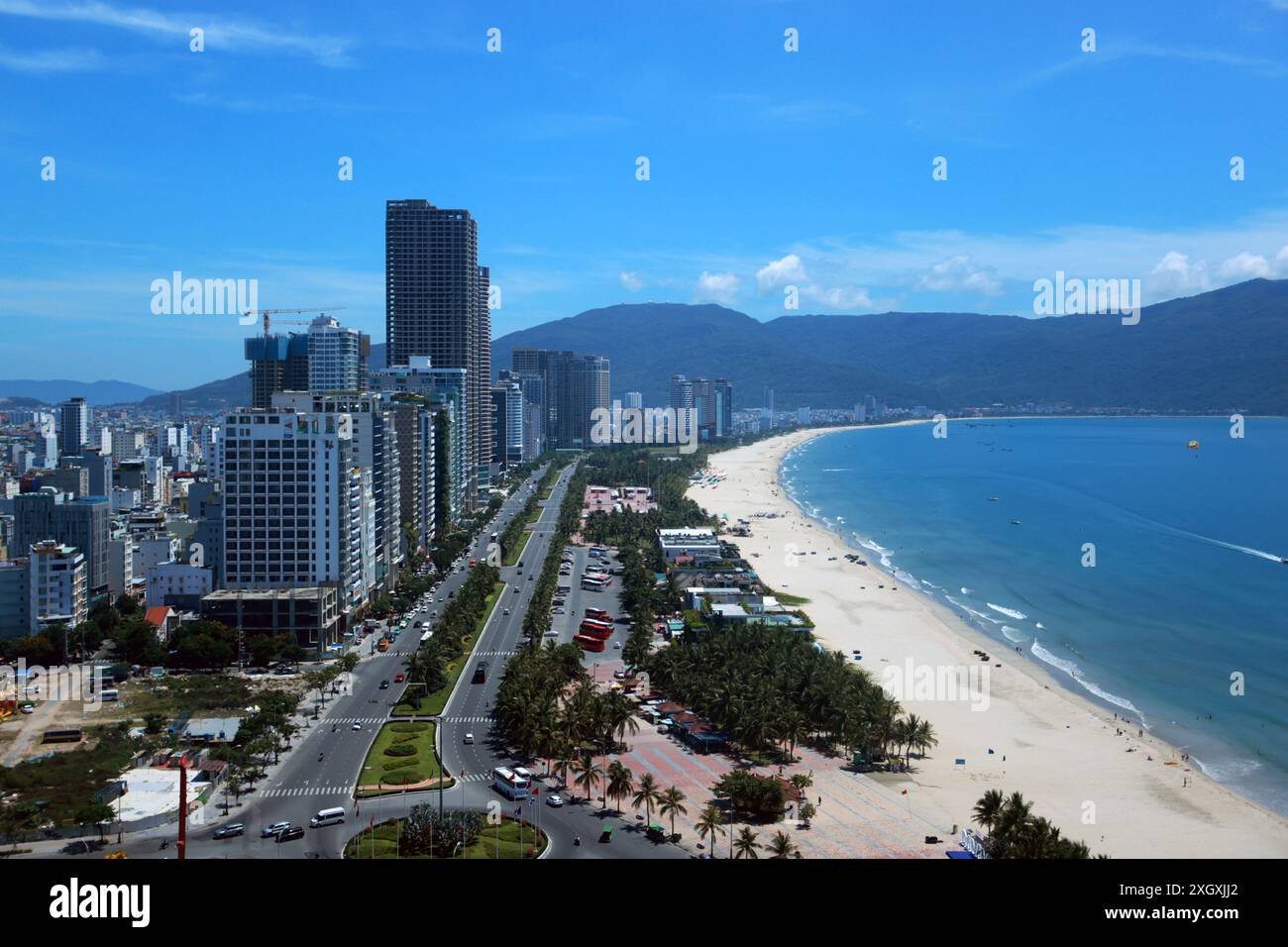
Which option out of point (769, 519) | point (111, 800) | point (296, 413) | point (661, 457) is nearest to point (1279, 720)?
point (111, 800)

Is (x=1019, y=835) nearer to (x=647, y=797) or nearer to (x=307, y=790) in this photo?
(x=647, y=797)

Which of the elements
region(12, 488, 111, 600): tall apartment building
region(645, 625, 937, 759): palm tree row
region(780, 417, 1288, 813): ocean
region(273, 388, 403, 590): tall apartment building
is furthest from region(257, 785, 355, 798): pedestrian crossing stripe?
region(12, 488, 111, 600): tall apartment building

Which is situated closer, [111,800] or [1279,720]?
[111,800]

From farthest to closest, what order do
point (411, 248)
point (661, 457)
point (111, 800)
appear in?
point (661, 457) → point (411, 248) → point (111, 800)

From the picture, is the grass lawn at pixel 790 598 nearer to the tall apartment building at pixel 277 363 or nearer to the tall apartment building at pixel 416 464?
the tall apartment building at pixel 416 464

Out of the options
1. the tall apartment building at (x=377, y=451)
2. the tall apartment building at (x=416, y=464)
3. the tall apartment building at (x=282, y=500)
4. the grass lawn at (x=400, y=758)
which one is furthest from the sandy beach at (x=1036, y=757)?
the tall apartment building at (x=416, y=464)

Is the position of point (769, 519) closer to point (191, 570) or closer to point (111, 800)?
point (191, 570)
